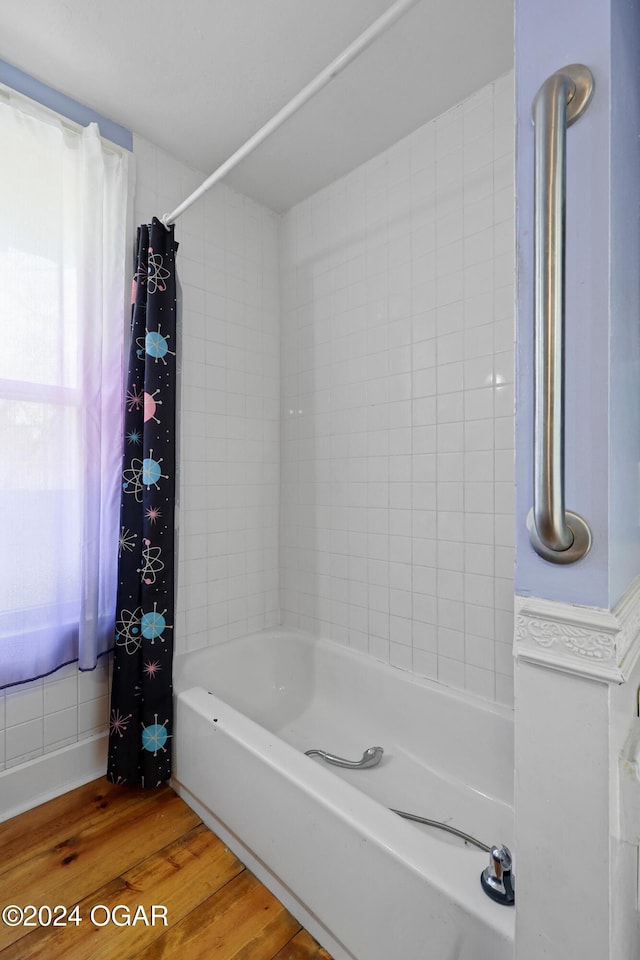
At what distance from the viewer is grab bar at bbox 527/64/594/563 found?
0.58 metres

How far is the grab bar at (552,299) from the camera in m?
0.58

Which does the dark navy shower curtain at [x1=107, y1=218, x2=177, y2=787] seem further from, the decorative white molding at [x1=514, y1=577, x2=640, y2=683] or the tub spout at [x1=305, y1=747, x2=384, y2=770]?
the decorative white molding at [x1=514, y1=577, x2=640, y2=683]

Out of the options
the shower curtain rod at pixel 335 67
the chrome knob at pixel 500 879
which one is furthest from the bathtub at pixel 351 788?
the shower curtain rod at pixel 335 67

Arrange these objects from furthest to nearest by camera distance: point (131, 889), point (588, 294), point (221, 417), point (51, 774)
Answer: point (221, 417), point (51, 774), point (131, 889), point (588, 294)

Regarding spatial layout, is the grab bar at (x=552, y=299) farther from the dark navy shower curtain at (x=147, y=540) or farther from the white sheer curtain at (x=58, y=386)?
the white sheer curtain at (x=58, y=386)

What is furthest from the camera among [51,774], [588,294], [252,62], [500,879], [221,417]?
[221,417]

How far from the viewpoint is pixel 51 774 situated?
1565mm

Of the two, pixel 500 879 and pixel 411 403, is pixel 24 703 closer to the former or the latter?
pixel 500 879

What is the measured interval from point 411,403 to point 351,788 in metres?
1.24

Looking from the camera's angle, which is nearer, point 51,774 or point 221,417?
point 51,774

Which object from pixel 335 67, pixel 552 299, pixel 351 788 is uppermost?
pixel 335 67

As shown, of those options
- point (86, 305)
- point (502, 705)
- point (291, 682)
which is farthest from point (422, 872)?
point (86, 305)

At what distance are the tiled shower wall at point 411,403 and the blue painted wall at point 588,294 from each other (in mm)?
874

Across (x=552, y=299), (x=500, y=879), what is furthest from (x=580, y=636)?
(x=500, y=879)
